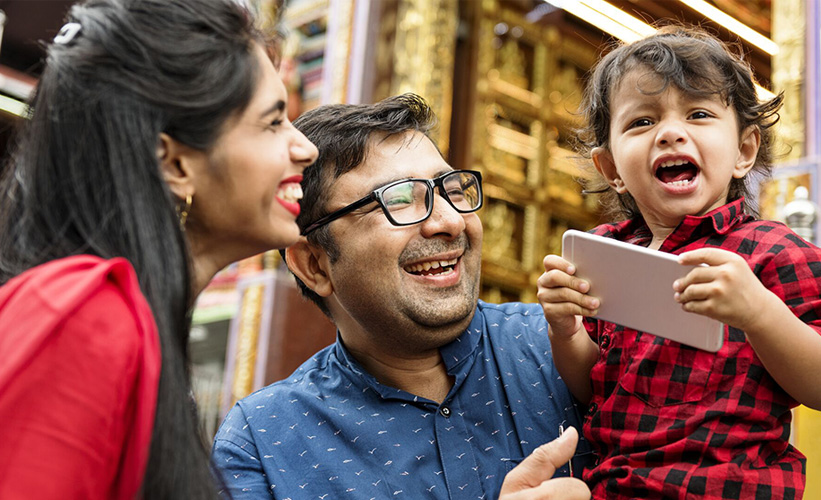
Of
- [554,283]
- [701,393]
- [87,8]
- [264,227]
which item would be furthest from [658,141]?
[87,8]

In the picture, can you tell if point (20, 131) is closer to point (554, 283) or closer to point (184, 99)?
point (184, 99)

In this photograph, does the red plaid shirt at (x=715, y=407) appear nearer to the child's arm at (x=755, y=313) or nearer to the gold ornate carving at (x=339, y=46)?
the child's arm at (x=755, y=313)

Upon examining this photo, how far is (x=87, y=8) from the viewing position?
4.32 ft

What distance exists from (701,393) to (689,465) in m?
0.12

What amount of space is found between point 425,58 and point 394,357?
2.93 m

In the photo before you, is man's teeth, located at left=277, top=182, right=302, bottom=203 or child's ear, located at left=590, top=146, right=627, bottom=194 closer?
man's teeth, located at left=277, top=182, right=302, bottom=203

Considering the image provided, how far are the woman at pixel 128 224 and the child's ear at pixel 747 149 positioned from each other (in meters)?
0.84

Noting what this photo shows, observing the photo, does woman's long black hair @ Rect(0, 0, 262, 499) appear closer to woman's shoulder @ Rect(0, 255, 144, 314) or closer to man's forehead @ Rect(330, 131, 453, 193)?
woman's shoulder @ Rect(0, 255, 144, 314)

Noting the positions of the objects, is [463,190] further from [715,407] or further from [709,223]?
[715,407]

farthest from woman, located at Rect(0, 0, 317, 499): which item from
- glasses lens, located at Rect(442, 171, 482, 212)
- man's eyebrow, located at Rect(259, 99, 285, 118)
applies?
glasses lens, located at Rect(442, 171, 482, 212)

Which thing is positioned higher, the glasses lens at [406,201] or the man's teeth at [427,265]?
the glasses lens at [406,201]

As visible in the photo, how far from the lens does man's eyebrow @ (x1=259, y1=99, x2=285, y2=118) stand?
1.35m

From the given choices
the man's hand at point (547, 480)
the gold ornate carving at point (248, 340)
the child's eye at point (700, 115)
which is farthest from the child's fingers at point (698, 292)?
the gold ornate carving at point (248, 340)

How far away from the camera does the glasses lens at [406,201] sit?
1.98 m
